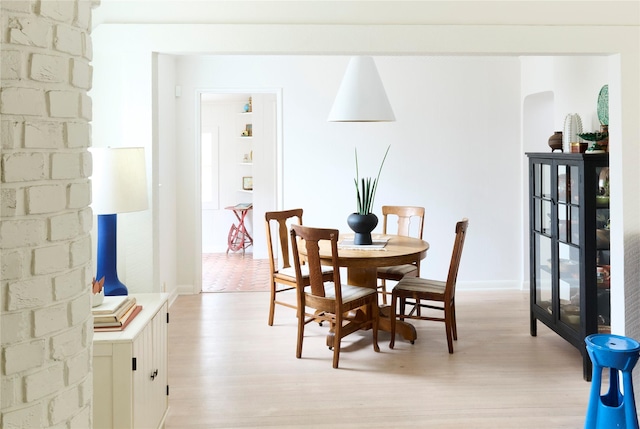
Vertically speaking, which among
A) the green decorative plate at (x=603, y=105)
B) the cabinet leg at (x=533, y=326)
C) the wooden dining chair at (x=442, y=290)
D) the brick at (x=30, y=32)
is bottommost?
the cabinet leg at (x=533, y=326)

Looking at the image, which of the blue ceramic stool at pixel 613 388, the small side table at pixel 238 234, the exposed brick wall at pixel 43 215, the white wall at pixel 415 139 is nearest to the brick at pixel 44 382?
the exposed brick wall at pixel 43 215

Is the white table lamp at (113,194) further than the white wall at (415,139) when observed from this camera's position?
No

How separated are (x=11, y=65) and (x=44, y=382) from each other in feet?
2.75

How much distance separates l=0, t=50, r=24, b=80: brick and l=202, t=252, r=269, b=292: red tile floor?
513 centimetres

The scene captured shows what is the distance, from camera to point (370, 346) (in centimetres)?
457

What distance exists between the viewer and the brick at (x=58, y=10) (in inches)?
64.7

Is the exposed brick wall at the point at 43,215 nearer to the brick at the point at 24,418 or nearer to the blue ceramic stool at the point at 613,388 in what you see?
the brick at the point at 24,418

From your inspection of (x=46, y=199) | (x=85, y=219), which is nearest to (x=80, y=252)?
(x=85, y=219)

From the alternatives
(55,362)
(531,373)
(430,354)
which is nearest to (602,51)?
(531,373)

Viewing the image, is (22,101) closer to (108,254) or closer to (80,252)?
(80,252)

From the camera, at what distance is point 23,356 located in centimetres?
160

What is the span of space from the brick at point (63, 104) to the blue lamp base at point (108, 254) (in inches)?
49.1

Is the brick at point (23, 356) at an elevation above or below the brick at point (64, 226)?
below

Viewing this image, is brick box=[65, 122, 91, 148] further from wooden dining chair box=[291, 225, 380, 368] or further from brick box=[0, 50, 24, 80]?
wooden dining chair box=[291, 225, 380, 368]
